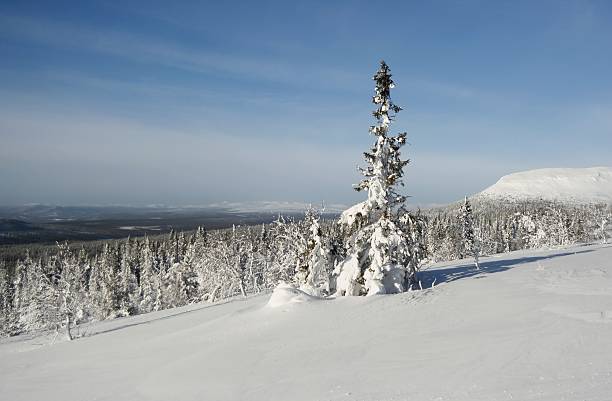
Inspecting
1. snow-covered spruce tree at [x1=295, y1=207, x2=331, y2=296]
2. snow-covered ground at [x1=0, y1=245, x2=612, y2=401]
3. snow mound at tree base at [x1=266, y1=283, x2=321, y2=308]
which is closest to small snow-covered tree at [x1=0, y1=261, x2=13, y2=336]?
snow-covered ground at [x1=0, y1=245, x2=612, y2=401]

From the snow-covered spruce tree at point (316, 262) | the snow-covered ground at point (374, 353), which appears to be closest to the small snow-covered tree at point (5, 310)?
the snow-covered ground at point (374, 353)

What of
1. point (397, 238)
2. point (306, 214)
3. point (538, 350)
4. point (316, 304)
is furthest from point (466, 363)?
point (306, 214)

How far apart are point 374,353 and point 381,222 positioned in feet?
40.0

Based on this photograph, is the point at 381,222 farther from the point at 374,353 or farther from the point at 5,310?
the point at 5,310

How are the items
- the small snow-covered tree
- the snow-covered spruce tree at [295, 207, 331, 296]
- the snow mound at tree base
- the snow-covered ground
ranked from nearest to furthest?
the snow-covered ground
the snow mound at tree base
the snow-covered spruce tree at [295, 207, 331, 296]
the small snow-covered tree

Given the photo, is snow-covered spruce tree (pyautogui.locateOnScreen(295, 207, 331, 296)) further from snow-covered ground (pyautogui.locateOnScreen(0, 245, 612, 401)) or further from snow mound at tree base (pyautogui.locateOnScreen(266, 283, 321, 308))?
snow-covered ground (pyautogui.locateOnScreen(0, 245, 612, 401))

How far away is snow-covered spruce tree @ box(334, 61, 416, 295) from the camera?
79.6 feet

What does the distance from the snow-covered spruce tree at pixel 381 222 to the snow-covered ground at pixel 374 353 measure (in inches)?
127

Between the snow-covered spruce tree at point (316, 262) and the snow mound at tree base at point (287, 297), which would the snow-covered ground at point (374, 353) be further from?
the snow-covered spruce tree at point (316, 262)

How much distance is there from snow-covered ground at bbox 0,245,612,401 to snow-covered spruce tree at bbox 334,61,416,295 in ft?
10.6

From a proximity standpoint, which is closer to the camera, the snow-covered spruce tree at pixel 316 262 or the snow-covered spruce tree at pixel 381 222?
the snow-covered spruce tree at pixel 381 222

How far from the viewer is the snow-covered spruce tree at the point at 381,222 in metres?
24.3

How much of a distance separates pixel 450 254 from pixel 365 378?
8250cm

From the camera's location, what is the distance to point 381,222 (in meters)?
24.9
